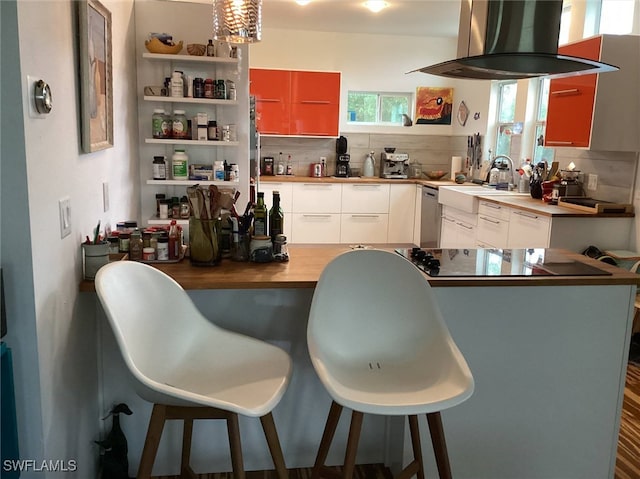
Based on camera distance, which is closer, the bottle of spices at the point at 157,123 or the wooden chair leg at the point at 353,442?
the wooden chair leg at the point at 353,442

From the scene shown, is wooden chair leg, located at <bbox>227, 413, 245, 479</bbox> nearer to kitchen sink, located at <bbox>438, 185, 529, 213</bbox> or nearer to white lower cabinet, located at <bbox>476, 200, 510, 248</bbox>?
white lower cabinet, located at <bbox>476, 200, 510, 248</bbox>

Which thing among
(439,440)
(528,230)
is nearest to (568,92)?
(528,230)

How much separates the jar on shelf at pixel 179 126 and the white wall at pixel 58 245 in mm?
1221

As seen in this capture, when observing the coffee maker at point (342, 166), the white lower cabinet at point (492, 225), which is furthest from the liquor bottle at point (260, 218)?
the coffee maker at point (342, 166)

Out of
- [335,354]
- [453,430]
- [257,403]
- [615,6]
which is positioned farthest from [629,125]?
[257,403]

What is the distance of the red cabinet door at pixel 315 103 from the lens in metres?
6.09

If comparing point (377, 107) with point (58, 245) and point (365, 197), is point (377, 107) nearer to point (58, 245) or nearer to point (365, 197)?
point (365, 197)

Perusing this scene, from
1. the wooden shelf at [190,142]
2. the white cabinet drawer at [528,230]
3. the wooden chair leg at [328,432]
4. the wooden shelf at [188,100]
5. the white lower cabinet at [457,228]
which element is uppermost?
the wooden shelf at [188,100]

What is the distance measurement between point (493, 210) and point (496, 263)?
2314 mm

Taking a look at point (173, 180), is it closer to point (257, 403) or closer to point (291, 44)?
point (257, 403)

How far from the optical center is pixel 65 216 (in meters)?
1.73

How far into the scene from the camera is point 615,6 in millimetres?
4219

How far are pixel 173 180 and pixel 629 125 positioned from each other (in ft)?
10.1

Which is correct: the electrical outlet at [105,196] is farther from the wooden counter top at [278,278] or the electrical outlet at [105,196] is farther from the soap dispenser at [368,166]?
the soap dispenser at [368,166]
